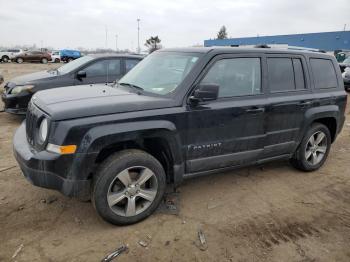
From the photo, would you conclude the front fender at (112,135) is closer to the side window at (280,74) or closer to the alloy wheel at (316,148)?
the side window at (280,74)

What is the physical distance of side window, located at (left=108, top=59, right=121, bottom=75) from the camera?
792 centimetres

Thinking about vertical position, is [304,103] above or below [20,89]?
above

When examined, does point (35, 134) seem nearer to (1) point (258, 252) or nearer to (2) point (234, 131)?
(2) point (234, 131)

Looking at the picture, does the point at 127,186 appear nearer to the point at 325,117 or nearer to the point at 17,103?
the point at 325,117

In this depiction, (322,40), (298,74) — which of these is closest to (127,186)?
(298,74)

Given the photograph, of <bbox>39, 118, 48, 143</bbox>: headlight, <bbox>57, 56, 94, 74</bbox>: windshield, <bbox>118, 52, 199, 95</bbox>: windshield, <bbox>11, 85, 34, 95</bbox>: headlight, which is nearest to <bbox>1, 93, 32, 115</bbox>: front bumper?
<bbox>11, 85, 34, 95</bbox>: headlight

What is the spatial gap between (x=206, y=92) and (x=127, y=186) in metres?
1.26

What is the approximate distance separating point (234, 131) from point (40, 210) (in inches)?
94.9

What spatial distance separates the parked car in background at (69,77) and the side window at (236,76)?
14.6 ft

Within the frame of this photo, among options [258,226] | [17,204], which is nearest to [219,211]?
[258,226]

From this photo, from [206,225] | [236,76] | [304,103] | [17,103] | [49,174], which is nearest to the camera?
[49,174]

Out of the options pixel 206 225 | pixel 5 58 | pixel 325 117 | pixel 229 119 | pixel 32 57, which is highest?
pixel 32 57

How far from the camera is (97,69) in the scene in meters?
7.75

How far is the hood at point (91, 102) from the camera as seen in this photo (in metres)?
2.97
